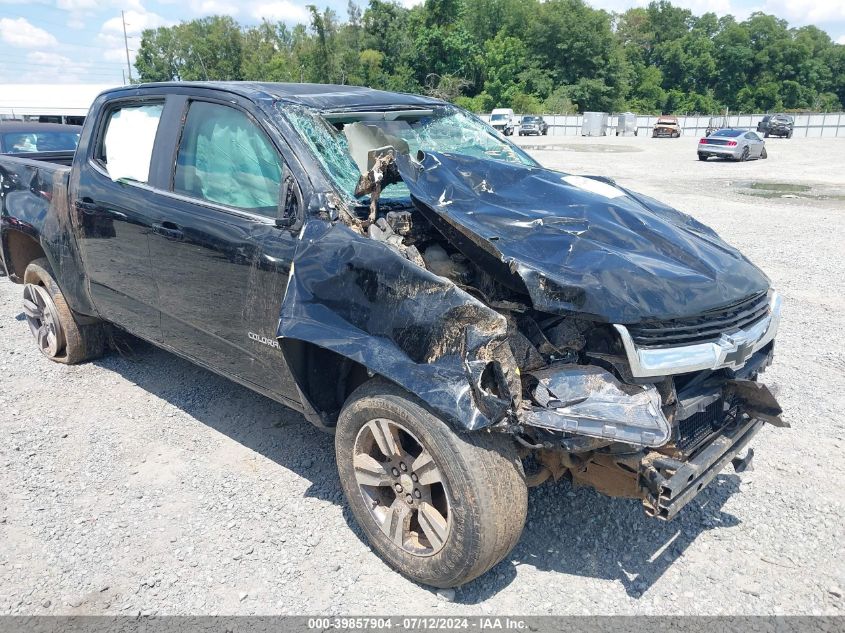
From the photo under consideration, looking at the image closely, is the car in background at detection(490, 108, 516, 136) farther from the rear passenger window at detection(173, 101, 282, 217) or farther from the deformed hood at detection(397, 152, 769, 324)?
the deformed hood at detection(397, 152, 769, 324)

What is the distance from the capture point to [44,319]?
5.38 m

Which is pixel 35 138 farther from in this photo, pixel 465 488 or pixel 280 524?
pixel 465 488

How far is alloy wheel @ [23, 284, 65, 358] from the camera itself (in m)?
5.23

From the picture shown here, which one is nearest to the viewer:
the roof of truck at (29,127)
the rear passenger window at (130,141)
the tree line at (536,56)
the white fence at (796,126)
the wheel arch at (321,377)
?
the wheel arch at (321,377)

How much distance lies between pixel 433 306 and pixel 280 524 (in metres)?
1.53

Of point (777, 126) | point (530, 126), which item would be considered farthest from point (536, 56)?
point (777, 126)

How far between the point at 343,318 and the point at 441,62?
232 feet

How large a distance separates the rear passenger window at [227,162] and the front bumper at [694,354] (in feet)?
6.03

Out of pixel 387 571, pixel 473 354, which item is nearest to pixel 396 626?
pixel 387 571

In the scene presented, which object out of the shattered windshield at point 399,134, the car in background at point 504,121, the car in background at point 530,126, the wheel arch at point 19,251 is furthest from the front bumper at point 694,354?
the car in background at point 530,126

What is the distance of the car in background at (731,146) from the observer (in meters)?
27.8

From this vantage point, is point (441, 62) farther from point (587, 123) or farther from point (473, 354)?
point (473, 354)

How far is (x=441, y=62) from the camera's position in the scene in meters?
68.6

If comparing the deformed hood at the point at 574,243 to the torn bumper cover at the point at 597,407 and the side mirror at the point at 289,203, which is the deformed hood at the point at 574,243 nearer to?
the torn bumper cover at the point at 597,407
